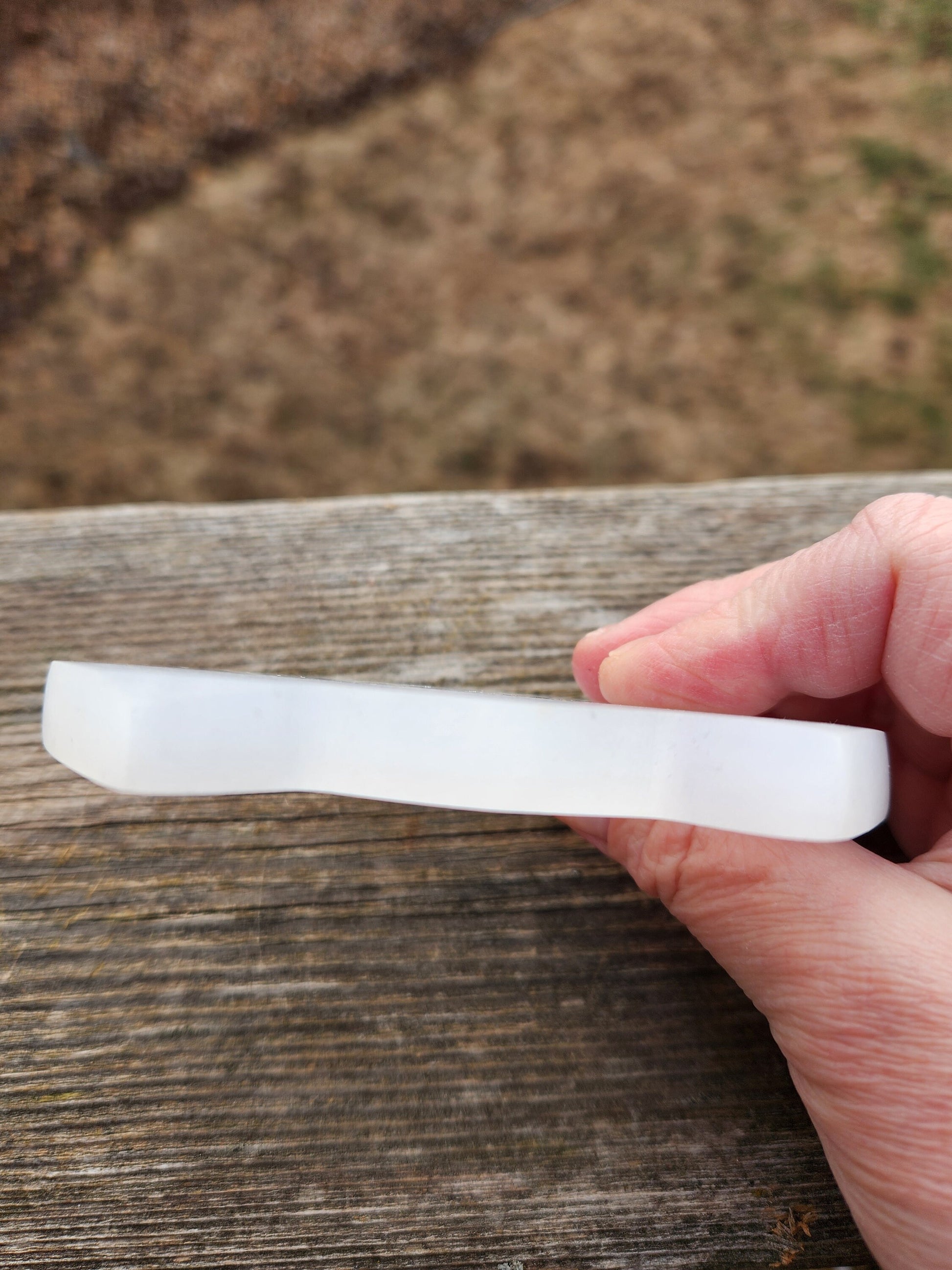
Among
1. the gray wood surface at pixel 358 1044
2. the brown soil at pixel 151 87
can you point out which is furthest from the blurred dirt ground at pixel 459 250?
the gray wood surface at pixel 358 1044

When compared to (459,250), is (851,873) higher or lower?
lower

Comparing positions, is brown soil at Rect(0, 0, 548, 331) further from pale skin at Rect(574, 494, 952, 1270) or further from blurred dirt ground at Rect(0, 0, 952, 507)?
pale skin at Rect(574, 494, 952, 1270)

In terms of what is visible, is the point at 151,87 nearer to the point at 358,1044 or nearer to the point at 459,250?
the point at 459,250

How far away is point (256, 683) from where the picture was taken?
34 cm

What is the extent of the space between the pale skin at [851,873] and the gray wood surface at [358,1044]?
0.19ft

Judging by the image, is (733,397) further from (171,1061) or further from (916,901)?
(171,1061)

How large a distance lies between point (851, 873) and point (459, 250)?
163 cm

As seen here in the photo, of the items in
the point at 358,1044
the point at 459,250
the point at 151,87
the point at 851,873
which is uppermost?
the point at 151,87

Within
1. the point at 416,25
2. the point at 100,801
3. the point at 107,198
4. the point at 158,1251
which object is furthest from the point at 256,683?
the point at 416,25

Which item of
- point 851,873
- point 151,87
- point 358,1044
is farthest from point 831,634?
point 151,87

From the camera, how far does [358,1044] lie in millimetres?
527

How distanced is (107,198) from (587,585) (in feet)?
5.39

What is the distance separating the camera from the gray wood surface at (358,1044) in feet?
1.65

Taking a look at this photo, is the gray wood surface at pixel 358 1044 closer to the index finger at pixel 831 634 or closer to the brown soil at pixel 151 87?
the index finger at pixel 831 634
